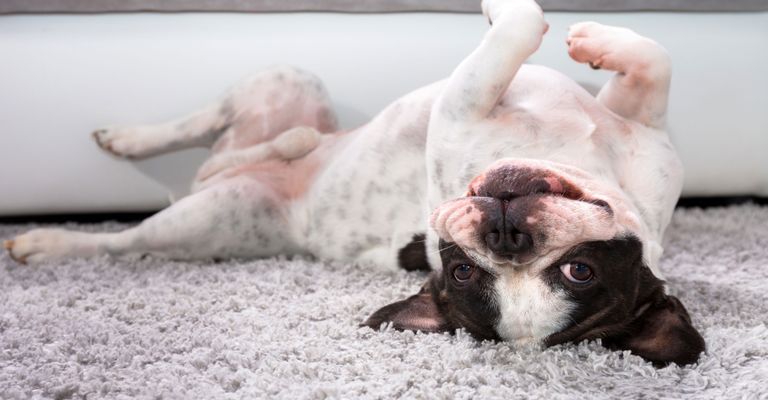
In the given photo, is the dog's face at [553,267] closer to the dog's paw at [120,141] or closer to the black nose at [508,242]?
the black nose at [508,242]

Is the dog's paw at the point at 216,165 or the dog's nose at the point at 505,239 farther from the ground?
the dog's nose at the point at 505,239

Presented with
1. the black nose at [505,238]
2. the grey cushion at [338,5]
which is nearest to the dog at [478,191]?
the black nose at [505,238]

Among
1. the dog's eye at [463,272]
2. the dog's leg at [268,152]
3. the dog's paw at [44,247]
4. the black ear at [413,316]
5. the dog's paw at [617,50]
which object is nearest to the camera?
the dog's eye at [463,272]

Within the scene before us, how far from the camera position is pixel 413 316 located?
2.07m

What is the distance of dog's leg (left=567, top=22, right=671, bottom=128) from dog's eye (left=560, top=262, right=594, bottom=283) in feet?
2.69

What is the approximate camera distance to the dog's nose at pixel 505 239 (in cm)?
171

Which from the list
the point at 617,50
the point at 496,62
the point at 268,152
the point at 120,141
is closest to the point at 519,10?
the point at 496,62

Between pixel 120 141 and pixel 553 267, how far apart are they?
1961mm

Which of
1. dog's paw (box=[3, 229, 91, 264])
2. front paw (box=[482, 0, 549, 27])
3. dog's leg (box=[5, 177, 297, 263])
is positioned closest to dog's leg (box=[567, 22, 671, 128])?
front paw (box=[482, 0, 549, 27])

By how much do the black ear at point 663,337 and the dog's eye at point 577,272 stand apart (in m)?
0.20

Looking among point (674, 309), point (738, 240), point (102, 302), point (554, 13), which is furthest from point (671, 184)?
point (102, 302)

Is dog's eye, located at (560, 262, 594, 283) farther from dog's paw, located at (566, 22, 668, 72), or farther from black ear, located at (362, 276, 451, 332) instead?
dog's paw, located at (566, 22, 668, 72)

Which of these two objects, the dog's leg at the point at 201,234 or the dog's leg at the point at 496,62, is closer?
the dog's leg at the point at 496,62

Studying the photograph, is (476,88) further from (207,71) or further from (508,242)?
(207,71)
